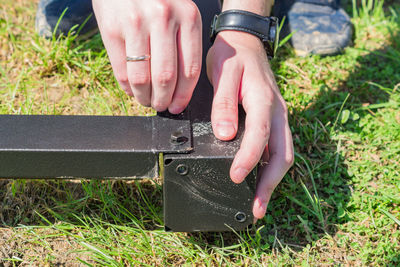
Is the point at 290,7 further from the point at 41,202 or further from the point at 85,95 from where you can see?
the point at 41,202

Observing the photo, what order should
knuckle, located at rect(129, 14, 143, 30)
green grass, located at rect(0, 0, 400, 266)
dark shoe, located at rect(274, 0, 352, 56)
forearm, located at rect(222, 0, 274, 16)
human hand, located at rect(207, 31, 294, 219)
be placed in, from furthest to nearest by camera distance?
dark shoe, located at rect(274, 0, 352, 56), forearm, located at rect(222, 0, 274, 16), green grass, located at rect(0, 0, 400, 266), human hand, located at rect(207, 31, 294, 219), knuckle, located at rect(129, 14, 143, 30)

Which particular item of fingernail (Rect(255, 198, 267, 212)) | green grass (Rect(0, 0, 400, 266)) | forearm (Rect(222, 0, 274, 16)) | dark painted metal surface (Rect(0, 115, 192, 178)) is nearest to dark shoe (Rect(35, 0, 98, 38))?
green grass (Rect(0, 0, 400, 266))

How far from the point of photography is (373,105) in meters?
2.26

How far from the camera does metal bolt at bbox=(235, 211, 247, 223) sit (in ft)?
4.88

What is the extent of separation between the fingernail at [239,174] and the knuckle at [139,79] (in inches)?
16.7

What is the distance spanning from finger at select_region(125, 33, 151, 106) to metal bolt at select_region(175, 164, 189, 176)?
285 mm

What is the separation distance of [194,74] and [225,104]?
19 centimetres

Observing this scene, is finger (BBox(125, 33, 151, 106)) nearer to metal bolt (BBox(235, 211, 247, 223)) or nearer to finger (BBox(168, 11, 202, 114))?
finger (BBox(168, 11, 202, 114))

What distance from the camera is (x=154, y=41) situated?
1.26 m

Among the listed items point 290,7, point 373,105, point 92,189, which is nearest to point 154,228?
point 92,189

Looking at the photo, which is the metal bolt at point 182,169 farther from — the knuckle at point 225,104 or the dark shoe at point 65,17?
the dark shoe at point 65,17

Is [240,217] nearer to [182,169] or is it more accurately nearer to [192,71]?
[182,169]

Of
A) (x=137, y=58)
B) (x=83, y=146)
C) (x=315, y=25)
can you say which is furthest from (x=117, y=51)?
(x=315, y=25)

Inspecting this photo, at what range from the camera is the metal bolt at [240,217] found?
1.49 m
